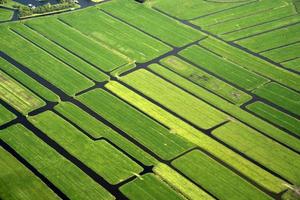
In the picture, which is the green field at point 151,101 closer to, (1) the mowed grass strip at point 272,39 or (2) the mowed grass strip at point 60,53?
(1) the mowed grass strip at point 272,39

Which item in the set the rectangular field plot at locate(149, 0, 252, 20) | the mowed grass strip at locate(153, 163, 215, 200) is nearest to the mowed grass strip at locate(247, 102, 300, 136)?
the mowed grass strip at locate(153, 163, 215, 200)

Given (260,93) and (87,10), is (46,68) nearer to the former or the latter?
(87,10)

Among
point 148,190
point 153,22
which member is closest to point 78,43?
point 153,22

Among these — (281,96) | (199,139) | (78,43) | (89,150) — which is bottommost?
(89,150)

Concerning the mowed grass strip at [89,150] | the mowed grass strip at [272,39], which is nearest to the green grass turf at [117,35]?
the mowed grass strip at [272,39]

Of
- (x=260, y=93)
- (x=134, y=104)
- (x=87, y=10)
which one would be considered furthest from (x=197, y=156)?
(x=87, y=10)

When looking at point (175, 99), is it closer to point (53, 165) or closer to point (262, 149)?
point (262, 149)

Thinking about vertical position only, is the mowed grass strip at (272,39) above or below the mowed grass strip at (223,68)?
above
